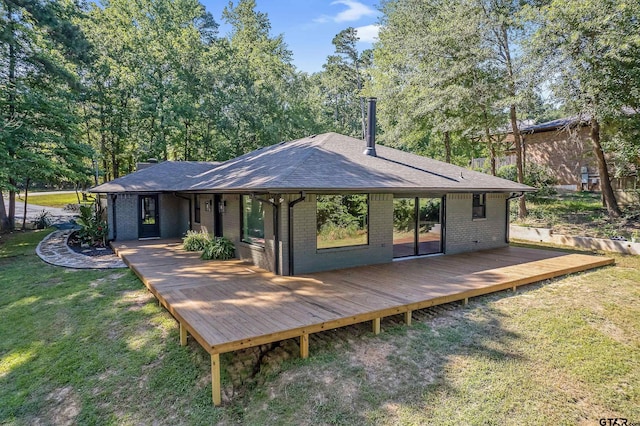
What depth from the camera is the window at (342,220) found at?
7582 mm

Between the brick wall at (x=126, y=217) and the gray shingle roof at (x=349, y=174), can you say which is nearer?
the gray shingle roof at (x=349, y=174)

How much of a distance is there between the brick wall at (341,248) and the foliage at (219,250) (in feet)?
8.70

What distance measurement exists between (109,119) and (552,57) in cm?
2132

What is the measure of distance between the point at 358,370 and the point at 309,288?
2.15 metres

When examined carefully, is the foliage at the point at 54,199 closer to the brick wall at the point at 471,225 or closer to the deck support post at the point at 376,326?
the brick wall at the point at 471,225

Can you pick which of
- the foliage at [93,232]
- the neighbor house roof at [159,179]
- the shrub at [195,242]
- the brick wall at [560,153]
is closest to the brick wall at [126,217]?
the foliage at [93,232]

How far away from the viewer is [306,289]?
20.6 ft

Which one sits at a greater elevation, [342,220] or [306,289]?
[342,220]

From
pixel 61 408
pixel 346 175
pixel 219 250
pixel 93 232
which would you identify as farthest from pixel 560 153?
pixel 61 408

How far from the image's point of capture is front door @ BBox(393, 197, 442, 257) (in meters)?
8.83

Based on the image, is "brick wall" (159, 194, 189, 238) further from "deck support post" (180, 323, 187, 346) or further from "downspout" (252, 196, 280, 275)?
"deck support post" (180, 323, 187, 346)

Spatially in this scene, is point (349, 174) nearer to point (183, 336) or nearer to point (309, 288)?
point (309, 288)

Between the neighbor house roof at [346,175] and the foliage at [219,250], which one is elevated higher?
the neighbor house roof at [346,175]

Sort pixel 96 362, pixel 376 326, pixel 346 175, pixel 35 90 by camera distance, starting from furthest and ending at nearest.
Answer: pixel 35 90
pixel 346 175
pixel 376 326
pixel 96 362
